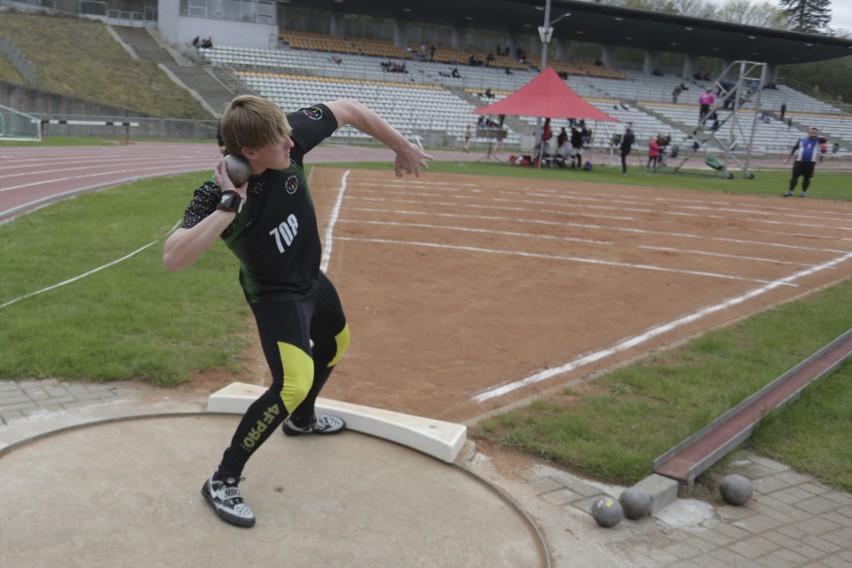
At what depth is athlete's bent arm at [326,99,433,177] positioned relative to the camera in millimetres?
4250

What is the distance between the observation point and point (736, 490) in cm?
415

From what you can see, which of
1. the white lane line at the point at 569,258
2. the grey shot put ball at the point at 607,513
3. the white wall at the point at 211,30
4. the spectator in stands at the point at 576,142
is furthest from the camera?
the white wall at the point at 211,30

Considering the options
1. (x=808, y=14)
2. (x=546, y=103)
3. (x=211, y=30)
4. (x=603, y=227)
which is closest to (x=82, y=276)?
(x=603, y=227)

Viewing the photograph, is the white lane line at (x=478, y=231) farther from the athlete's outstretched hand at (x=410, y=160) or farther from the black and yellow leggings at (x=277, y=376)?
the black and yellow leggings at (x=277, y=376)

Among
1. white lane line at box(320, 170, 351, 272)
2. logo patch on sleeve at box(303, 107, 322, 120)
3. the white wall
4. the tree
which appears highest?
the tree

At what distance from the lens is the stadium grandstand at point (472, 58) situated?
43.6 m

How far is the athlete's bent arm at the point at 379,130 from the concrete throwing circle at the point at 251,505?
1638 millimetres

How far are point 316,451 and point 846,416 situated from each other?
3.63m

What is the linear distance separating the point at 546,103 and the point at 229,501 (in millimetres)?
25190

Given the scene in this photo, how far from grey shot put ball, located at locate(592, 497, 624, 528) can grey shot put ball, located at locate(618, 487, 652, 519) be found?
36 mm

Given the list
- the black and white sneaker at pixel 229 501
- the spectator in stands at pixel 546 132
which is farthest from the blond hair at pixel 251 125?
the spectator in stands at pixel 546 132

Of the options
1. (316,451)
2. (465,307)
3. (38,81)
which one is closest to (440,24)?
(38,81)

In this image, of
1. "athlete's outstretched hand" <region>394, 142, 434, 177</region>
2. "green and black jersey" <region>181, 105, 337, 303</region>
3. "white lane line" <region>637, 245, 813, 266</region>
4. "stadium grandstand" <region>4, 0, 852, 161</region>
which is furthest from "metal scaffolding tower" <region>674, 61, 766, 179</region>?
"green and black jersey" <region>181, 105, 337, 303</region>

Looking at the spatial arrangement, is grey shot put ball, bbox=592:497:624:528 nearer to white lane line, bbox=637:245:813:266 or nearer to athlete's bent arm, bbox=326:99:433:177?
athlete's bent arm, bbox=326:99:433:177
